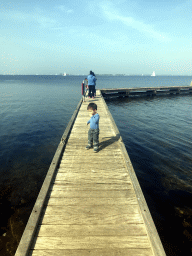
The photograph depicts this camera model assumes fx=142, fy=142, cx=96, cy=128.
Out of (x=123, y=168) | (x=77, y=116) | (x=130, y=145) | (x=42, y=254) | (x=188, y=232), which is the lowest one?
(x=188, y=232)

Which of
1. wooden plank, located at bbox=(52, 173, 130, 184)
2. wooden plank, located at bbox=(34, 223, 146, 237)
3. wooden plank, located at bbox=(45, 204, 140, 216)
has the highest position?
wooden plank, located at bbox=(52, 173, 130, 184)

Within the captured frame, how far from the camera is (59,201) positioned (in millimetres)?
3170

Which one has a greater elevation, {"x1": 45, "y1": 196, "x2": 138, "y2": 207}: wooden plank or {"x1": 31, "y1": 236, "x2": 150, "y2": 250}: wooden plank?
{"x1": 45, "y1": 196, "x2": 138, "y2": 207}: wooden plank

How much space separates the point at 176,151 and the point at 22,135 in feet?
35.1

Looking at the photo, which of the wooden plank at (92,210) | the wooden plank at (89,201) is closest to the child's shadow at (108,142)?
the wooden plank at (89,201)

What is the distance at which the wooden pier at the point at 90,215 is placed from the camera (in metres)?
2.32

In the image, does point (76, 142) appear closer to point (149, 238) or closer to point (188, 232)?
point (149, 238)

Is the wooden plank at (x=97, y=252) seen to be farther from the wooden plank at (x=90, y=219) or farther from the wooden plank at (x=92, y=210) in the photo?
the wooden plank at (x=92, y=210)

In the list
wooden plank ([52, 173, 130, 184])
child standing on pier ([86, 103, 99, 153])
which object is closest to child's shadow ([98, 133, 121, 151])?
child standing on pier ([86, 103, 99, 153])

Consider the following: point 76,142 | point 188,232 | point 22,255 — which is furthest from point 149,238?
point 76,142

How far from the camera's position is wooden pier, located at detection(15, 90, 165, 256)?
2324 millimetres

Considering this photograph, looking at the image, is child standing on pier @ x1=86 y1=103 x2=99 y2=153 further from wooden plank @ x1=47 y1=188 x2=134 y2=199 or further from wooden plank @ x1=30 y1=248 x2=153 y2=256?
wooden plank @ x1=30 y1=248 x2=153 y2=256

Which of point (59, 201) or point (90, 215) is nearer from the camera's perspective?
point (90, 215)

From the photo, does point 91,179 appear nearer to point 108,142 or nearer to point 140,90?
point 108,142
